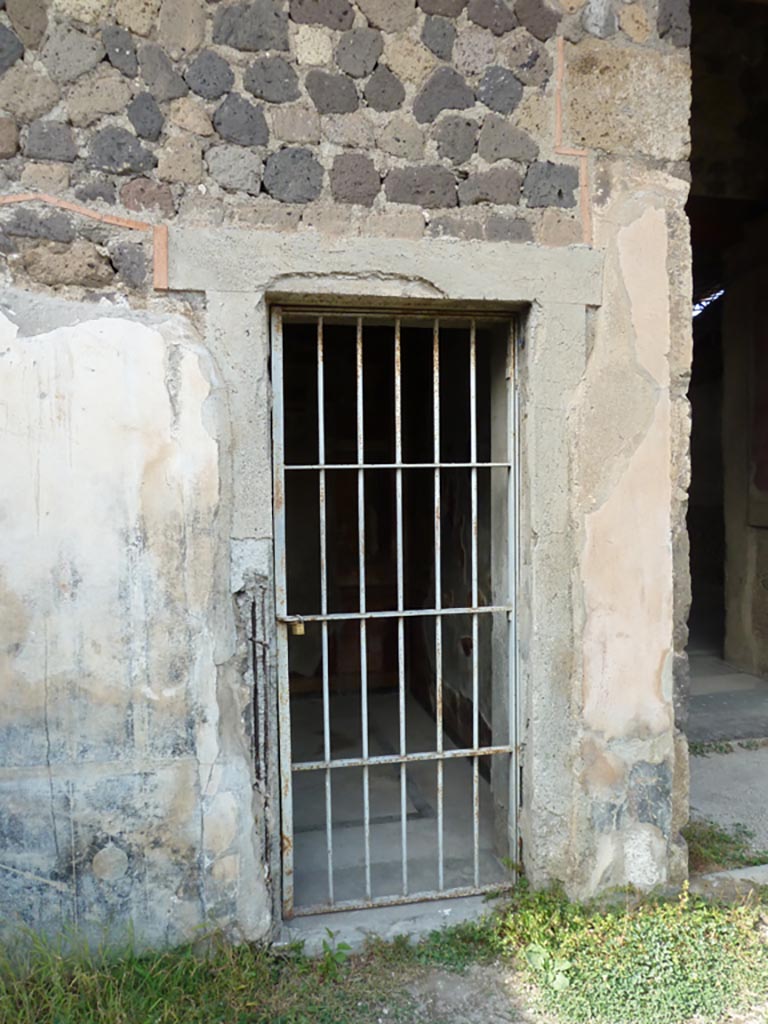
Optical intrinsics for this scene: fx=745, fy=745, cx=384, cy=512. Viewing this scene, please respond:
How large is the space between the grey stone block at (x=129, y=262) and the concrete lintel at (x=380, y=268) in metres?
0.10

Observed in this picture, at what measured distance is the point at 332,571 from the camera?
19.8 ft

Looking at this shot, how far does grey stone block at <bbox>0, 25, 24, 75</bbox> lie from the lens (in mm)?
2283

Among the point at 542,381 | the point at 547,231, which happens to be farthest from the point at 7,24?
the point at 542,381

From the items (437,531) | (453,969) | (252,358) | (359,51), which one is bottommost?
(453,969)

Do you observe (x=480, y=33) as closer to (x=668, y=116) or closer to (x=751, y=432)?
(x=668, y=116)

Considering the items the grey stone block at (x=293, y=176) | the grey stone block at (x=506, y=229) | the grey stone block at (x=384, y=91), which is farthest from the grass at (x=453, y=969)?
the grey stone block at (x=384, y=91)

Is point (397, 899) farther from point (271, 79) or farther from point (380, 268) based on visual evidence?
point (271, 79)

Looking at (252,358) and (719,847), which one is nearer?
(252,358)

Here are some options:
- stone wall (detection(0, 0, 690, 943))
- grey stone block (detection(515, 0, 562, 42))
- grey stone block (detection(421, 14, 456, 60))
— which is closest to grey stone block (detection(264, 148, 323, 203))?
stone wall (detection(0, 0, 690, 943))

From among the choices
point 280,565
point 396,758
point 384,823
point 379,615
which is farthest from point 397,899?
point 280,565

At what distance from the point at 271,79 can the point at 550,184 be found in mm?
1019

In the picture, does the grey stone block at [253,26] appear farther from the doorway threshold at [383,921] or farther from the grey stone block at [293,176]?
the doorway threshold at [383,921]

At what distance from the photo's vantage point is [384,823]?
354 centimetres

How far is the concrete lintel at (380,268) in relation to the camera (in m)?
2.40
